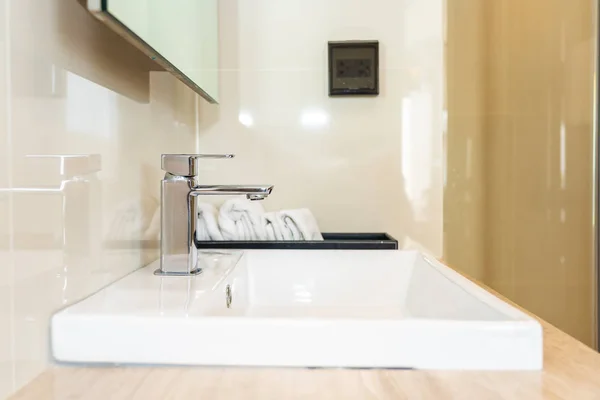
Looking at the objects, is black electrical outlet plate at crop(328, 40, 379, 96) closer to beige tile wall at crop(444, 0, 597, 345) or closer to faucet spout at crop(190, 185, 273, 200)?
beige tile wall at crop(444, 0, 597, 345)

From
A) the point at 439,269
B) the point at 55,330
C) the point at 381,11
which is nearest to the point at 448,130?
the point at 381,11

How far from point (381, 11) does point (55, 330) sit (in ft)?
4.06

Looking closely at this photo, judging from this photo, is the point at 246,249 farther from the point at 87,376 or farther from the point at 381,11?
the point at 381,11

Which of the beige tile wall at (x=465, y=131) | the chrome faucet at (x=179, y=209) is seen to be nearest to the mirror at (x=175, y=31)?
the chrome faucet at (x=179, y=209)

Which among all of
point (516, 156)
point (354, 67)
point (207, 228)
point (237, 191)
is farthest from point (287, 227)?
point (516, 156)

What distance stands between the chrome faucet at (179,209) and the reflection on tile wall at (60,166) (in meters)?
0.07

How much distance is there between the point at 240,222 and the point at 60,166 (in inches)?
24.4

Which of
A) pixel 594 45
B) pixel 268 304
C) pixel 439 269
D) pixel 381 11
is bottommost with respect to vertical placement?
pixel 268 304

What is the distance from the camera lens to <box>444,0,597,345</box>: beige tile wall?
1.38 m

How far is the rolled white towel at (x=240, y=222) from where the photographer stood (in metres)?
1.19

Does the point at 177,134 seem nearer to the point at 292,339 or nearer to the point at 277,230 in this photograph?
the point at 277,230

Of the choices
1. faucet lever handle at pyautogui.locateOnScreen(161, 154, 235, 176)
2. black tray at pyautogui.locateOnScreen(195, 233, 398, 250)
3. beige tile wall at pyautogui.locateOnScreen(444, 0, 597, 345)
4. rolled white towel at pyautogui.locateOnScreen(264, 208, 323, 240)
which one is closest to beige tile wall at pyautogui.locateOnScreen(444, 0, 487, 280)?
beige tile wall at pyautogui.locateOnScreen(444, 0, 597, 345)

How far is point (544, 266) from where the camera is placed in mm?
1434

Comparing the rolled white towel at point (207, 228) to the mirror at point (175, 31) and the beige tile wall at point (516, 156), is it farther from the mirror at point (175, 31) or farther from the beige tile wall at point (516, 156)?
the beige tile wall at point (516, 156)
